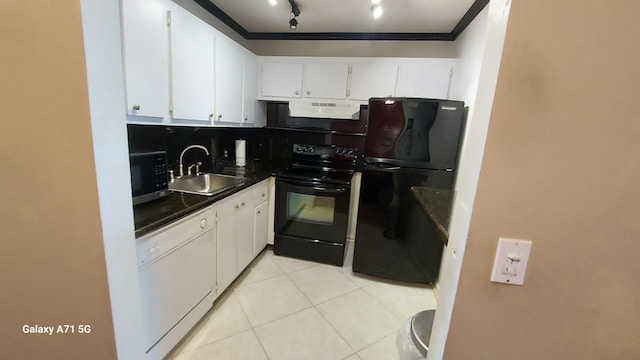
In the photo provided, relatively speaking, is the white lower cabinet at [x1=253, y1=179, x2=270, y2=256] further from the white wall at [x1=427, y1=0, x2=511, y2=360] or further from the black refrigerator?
the white wall at [x1=427, y1=0, x2=511, y2=360]

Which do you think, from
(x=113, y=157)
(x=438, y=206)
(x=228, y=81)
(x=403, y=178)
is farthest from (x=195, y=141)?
(x=438, y=206)

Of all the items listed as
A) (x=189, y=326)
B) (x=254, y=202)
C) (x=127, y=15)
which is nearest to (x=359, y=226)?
(x=254, y=202)

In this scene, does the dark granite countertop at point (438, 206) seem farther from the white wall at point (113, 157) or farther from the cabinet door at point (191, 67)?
the cabinet door at point (191, 67)

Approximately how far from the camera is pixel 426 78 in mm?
2541

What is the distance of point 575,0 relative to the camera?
19.2 inches

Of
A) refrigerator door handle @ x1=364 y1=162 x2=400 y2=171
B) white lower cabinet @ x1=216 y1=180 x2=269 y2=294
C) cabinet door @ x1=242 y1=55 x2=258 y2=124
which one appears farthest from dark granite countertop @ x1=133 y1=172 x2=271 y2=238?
refrigerator door handle @ x1=364 y1=162 x2=400 y2=171

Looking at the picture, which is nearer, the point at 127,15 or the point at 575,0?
the point at 575,0

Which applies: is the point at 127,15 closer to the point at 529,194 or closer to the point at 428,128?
the point at 529,194

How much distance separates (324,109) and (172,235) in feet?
6.58

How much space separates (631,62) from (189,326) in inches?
87.1

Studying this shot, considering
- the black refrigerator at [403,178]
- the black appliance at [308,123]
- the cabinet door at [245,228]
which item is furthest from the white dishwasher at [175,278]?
the black appliance at [308,123]

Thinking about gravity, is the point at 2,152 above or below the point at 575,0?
below

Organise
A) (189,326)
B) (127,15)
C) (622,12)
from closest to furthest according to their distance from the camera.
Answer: (622,12) → (127,15) → (189,326)

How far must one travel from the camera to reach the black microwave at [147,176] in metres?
1.43
